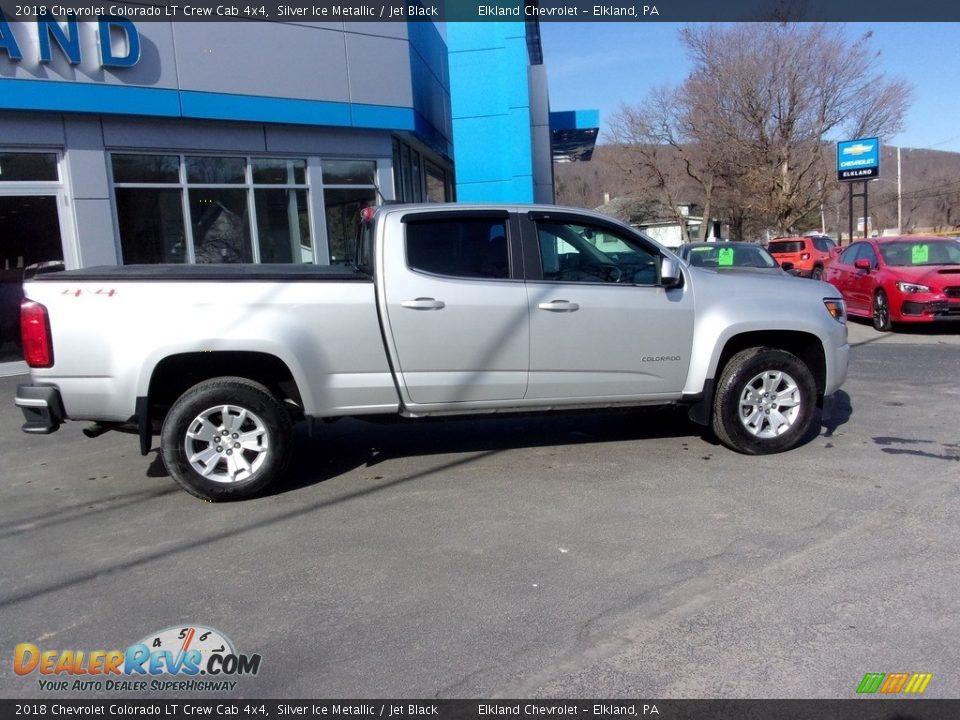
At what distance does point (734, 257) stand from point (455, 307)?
9.65 meters

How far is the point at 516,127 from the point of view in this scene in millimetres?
15516

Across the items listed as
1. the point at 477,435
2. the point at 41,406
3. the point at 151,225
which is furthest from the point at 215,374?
the point at 151,225

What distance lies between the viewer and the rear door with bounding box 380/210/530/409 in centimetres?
536

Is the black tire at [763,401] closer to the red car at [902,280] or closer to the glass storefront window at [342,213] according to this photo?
the red car at [902,280]

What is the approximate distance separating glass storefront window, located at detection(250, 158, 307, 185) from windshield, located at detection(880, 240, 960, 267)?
10.1 metres

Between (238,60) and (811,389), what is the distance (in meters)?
10.3

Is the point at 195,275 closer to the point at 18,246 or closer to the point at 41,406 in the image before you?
the point at 41,406

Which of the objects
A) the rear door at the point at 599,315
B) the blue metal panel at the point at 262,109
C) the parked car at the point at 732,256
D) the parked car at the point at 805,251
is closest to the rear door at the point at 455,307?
the rear door at the point at 599,315

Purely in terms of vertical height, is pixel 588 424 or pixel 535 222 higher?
pixel 535 222

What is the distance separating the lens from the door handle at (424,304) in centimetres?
532

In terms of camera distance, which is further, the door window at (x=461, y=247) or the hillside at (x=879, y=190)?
the hillside at (x=879, y=190)

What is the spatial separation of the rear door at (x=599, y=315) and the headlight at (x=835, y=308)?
3.97 ft

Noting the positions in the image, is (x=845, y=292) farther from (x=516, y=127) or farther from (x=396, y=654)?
(x=396, y=654)

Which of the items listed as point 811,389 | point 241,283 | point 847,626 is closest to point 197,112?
point 241,283
